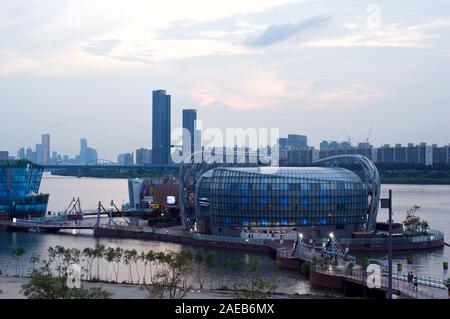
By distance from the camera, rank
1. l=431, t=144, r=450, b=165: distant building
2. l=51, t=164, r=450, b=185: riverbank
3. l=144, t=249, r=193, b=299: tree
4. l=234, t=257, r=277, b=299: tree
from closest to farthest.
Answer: l=234, t=257, r=277, b=299: tree
l=144, t=249, r=193, b=299: tree
l=51, t=164, r=450, b=185: riverbank
l=431, t=144, r=450, b=165: distant building

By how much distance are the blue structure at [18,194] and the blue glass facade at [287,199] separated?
1411 cm

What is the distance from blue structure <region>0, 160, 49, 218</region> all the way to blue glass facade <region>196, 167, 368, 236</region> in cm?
1411

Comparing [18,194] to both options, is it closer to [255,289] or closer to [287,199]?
[287,199]

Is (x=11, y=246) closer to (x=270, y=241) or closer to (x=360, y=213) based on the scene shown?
(x=270, y=241)

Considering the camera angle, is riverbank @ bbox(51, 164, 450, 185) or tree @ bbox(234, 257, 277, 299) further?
riverbank @ bbox(51, 164, 450, 185)

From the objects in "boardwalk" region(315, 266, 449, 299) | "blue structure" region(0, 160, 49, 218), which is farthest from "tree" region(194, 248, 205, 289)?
"blue structure" region(0, 160, 49, 218)

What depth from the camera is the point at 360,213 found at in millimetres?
27922

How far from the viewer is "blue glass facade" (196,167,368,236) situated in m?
27.1

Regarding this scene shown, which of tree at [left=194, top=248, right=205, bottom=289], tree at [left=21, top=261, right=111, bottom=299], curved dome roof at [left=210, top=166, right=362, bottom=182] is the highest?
curved dome roof at [left=210, top=166, right=362, bottom=182]

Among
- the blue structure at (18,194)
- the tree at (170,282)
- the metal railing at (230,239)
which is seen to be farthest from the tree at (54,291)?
the blue structure at (18,194)

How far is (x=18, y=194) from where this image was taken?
3778cm

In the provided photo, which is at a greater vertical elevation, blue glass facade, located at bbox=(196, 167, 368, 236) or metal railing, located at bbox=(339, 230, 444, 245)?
blue glass facade, located at bbox=(196, 167, 368, 236)

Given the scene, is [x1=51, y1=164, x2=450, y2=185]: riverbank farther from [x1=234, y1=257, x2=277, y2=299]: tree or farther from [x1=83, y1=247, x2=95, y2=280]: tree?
[x1=234, y1=257, x2=277, y2=299]: tree
